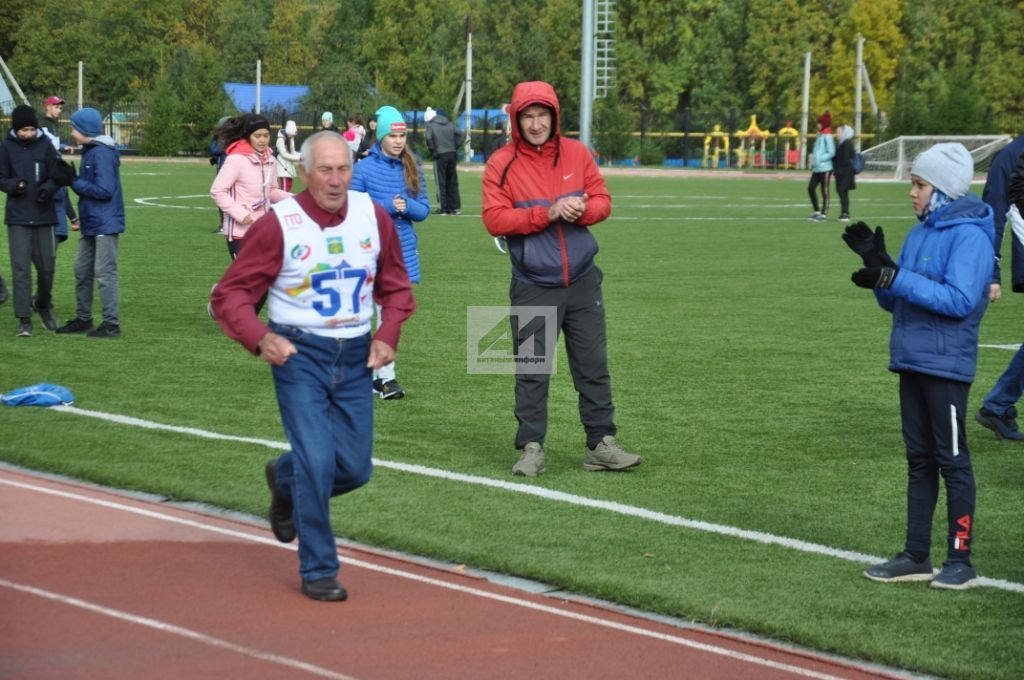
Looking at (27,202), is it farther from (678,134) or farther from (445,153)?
(678,134)

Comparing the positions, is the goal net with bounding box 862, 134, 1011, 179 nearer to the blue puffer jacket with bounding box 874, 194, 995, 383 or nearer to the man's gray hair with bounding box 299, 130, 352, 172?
the blue puffer jacket with bounding box 874, 194, 995, 383

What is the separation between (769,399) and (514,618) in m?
5.55

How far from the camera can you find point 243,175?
1348 centimetres

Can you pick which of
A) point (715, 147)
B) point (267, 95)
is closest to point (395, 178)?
point (715, 147)

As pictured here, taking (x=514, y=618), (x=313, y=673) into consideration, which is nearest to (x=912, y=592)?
(x=514, y=618)

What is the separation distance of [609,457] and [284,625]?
3.26m

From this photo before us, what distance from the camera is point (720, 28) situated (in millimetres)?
84938

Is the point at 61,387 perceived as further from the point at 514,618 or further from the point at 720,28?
the point at 720,28

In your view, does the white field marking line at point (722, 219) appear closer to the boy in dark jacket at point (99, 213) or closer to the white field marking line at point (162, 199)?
the white field marking line at point (162, 199)

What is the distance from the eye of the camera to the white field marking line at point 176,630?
5742 millimetres

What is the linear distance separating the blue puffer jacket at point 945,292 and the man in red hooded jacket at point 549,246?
89.7 inches

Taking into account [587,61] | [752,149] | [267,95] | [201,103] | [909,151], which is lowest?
[752,149]

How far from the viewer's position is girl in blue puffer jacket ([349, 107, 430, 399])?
11.0 meters

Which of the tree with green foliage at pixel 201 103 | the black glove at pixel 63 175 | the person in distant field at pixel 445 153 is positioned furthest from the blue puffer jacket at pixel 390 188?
the tree with green foliage at pixel 201 103
